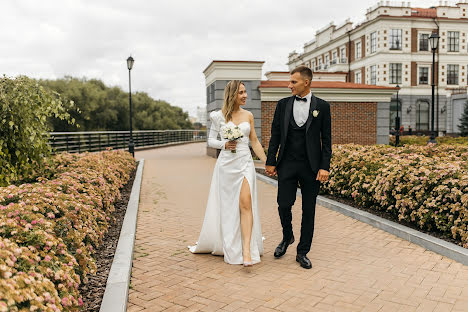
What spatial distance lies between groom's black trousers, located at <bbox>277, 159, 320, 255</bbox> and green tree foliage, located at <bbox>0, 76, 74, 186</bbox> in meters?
3.82

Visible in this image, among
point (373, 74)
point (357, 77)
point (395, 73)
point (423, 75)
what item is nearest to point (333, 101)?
point (373, 74)

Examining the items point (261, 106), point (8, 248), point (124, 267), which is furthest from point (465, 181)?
point (261, 106)

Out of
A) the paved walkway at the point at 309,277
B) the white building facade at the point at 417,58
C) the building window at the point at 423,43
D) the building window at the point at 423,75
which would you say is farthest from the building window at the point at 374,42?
the paved walkway at the point at 309,277

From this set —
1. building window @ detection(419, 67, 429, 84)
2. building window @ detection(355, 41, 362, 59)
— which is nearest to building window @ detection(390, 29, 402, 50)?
building window @ detection(419, 67, 429, 84)

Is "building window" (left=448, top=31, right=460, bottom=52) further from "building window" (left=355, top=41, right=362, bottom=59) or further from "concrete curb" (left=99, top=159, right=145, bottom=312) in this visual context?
"concrete curb" (left=99, top=159, right=145, bottom=312)

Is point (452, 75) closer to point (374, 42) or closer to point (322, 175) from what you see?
point (374, 42)

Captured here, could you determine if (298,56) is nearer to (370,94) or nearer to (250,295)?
(370,94)

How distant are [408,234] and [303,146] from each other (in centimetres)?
226

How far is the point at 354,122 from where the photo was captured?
19797 millimetres

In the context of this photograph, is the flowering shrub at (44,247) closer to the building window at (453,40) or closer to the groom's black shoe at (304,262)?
the groom's black shoe at (304,262)

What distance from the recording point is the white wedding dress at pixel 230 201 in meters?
4.87

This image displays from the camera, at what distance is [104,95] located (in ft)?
148

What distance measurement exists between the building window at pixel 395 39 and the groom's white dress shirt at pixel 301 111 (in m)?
47.9

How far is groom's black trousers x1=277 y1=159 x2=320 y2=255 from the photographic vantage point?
15.5ft
